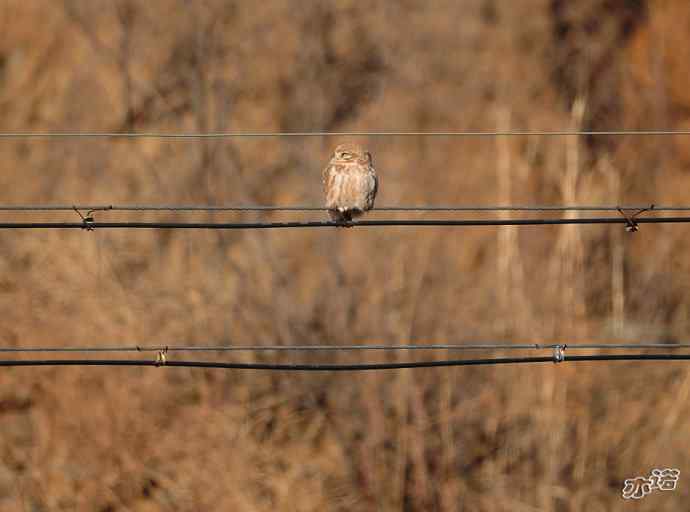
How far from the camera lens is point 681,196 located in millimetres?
15227

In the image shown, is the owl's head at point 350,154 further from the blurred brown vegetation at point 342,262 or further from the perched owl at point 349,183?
the blurred brown vegetation at point 342,262

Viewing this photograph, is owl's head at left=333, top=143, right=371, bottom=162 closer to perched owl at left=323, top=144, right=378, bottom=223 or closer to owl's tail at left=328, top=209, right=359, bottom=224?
perched owl at left=323, top=144, right=378, bottom=223

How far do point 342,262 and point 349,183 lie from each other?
5.03 metres

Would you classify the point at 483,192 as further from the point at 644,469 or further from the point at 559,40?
the point at 644,469

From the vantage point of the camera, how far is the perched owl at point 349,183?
8633mm

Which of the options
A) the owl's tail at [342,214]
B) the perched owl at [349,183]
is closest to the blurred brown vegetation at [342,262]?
the owl's tail at [342,214]

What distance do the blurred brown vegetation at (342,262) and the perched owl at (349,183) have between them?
4.46 meters

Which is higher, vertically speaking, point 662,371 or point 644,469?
point 662,371

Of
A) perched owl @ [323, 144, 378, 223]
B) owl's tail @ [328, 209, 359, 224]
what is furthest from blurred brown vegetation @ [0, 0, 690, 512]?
perched owl @ [323, 144, 378, 223]

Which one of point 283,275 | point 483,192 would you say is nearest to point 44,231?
point 283,275

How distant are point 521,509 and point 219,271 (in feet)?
10.6

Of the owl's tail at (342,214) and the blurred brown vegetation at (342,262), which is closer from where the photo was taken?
the owl's tail at (342,214)

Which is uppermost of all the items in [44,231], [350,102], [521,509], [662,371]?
[350,102]

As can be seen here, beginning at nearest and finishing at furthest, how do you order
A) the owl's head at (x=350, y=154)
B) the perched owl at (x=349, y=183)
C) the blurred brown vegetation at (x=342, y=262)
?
1. the perched owl at (x=349, y=183)
2. the owl's head at (x=350, y=154)
3. the blurred brown vegetation at (x=342, y=262)
